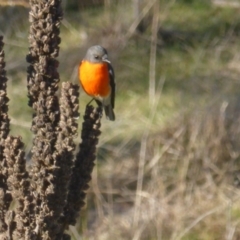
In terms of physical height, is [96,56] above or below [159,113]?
above

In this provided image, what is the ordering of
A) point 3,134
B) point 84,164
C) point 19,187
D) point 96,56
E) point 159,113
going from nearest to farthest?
point 19,187 → point 3,134 → point 84,164 → point 96,56 → point 159,113

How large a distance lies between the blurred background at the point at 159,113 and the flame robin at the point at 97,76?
59 centimetres

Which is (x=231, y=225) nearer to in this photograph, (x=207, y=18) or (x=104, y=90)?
(x=104, y=90)

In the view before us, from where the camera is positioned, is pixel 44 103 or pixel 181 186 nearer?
pixel 44 103

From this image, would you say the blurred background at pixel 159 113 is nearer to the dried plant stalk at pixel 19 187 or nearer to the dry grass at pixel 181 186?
the dry grass at pixel 181 186

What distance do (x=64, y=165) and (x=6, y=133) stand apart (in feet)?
0.75

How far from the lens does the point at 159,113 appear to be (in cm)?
821

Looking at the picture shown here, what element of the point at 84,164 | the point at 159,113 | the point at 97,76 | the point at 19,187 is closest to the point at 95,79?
the point at 97,76

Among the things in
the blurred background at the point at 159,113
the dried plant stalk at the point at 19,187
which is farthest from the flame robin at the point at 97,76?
the dried plant stalk at the point at 19,187

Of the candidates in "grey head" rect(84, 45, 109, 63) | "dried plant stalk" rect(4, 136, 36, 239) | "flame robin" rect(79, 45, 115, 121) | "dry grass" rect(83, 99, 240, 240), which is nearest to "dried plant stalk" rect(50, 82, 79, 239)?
"dried plant stalk" rect(4, 136, 36, 239)

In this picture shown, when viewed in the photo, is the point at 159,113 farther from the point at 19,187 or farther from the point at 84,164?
the point at 19,187

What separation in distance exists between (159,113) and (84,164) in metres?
5.25

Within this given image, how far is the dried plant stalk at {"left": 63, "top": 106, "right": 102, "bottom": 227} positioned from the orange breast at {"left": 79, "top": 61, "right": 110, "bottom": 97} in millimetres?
1372

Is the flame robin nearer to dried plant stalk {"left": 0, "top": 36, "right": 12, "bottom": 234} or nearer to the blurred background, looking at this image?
the blurred background
